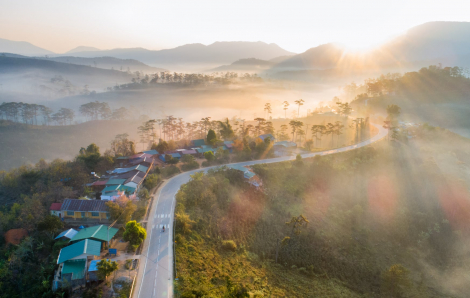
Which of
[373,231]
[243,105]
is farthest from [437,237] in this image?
[243,105]

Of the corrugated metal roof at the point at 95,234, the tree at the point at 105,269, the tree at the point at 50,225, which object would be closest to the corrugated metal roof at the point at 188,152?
the corrugated metal roof at the point at 95,234

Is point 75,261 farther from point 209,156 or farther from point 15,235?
point 209,156

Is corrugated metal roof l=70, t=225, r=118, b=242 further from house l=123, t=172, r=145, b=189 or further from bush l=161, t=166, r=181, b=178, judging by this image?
bush l=161, t=166, r=181, b=178

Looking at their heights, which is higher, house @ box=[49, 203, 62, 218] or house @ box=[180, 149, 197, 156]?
house @ box=[180, 149, 197, 156]

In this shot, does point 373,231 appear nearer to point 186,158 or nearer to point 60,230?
point 186,158

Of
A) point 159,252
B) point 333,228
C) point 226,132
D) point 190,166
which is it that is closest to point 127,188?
point 190,166

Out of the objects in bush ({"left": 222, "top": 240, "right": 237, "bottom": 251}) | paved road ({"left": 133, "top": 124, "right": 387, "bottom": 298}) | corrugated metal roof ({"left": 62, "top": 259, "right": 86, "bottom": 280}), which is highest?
corrugated metal roof ({"left": 62, "top": 259, "right": 86, "bottom": 280})

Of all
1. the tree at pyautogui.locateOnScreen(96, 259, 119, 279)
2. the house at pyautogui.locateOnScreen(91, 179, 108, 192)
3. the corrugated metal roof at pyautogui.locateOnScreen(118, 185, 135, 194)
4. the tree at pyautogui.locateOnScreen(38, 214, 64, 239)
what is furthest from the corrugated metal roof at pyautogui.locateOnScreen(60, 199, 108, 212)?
the tree at pyautogui.locateOnScreen(96, 259, 119, 279)

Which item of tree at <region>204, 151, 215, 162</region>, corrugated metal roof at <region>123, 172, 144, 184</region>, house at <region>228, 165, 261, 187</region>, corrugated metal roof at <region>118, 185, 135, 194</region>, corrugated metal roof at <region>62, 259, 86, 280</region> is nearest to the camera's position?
corrugated metal roof at <region>62, 259, 86, 280</region>
